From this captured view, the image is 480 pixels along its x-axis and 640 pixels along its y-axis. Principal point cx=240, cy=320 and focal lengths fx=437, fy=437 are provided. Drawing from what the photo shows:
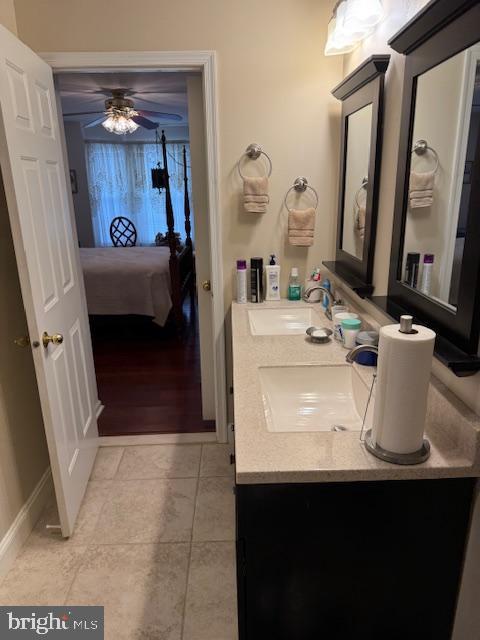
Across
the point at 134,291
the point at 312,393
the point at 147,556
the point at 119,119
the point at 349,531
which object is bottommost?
the point at 147,556

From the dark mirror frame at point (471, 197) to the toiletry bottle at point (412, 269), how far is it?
0.02 meters

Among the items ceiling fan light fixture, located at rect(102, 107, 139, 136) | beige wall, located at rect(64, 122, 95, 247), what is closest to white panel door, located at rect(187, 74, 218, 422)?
ceiling fan light fixture, located at rect(102, 107, 139, 136)

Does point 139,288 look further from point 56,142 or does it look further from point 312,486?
point 312,486

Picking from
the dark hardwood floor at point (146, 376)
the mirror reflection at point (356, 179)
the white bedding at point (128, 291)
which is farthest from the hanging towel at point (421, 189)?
the white bedding at point (128, 291)

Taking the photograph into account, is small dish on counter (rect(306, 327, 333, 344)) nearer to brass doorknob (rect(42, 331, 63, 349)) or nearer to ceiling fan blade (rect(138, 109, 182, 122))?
brass doorknob (rect(42, 331, 63, 349))

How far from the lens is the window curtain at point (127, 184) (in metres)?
7.06

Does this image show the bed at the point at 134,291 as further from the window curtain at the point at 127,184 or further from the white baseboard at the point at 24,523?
the window curtain at the point at 127,184

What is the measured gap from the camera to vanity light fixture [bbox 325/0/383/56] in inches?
61.1

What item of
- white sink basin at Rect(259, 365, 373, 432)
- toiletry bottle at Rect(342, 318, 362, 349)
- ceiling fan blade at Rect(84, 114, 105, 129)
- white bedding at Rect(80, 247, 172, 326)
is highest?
ceiling fan blade at Rect(84, 114, 105, 129)

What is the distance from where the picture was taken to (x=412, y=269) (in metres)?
1.39

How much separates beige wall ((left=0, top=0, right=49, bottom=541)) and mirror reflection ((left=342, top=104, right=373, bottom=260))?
1524 millimetres

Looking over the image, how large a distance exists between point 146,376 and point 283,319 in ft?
5.63

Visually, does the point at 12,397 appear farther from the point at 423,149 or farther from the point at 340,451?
the point at 423,149

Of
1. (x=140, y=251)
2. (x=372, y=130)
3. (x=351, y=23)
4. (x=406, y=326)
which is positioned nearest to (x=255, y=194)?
(x=372, y=130)
